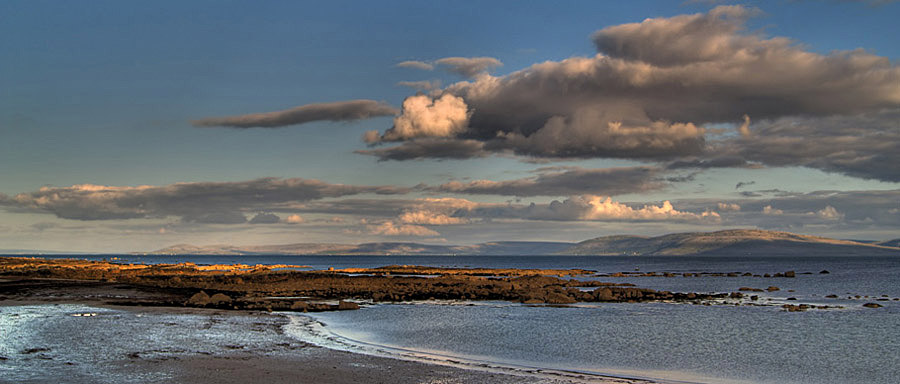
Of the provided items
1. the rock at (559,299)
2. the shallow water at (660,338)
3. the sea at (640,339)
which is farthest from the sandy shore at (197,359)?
the rock at (559,299)

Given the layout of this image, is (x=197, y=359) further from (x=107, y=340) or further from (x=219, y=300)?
(x=219, y=300)

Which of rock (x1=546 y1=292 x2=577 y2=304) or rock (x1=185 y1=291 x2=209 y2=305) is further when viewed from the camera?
rock (x1=546 y1=292 x2=577 y2=304)

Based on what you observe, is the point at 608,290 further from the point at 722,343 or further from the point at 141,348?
the point at 141,348

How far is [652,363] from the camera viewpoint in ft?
93.5

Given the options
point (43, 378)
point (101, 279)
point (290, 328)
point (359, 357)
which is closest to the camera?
point (43, 378)

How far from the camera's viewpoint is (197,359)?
26.4 metres

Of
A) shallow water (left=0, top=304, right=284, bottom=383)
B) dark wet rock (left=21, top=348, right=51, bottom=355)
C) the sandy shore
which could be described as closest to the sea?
the sandy shore

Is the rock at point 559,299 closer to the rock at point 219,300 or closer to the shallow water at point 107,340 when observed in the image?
the shallow water at point 107,340

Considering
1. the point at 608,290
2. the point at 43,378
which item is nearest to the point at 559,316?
the point at 608,290

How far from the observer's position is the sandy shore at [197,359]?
75.0 ft

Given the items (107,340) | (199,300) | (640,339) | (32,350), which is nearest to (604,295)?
(640,339)

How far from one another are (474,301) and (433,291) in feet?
33.7

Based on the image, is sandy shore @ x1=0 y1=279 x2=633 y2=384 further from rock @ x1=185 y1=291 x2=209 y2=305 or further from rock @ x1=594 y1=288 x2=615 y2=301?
rock @ x1=594 y1=288 x2=615 y2=301

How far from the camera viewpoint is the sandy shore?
22.9 metres
